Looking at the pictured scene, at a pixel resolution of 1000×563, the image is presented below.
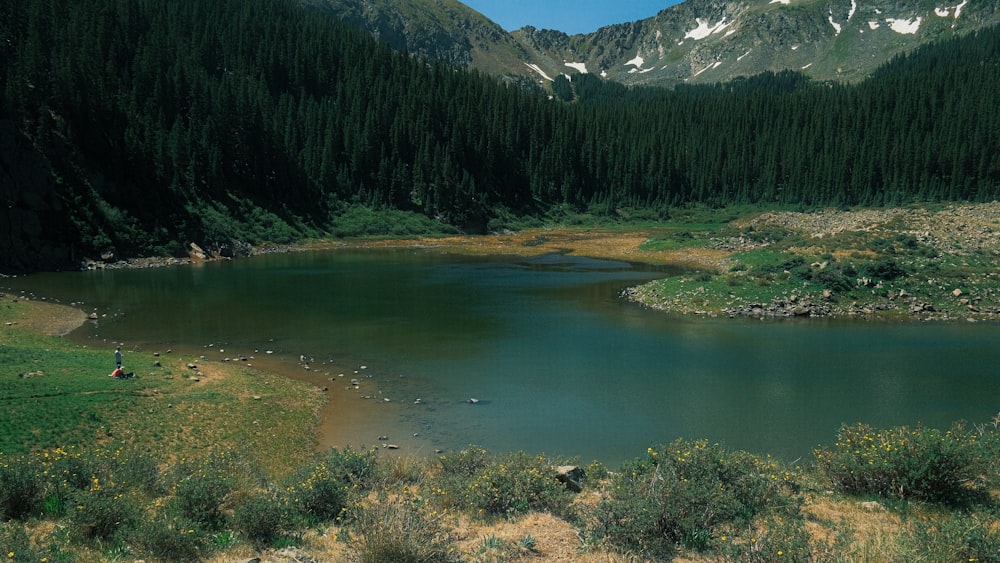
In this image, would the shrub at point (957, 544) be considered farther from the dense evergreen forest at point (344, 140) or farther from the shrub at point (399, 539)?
the dense evergreen forest at point (344, 140)

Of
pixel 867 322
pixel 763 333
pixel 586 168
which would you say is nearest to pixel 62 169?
pixel 763 333

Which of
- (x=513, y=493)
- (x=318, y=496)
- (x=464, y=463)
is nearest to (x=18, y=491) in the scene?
(x=318, y=496)

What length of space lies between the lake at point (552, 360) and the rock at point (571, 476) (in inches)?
126

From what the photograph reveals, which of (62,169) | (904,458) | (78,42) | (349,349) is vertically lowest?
(349,349)

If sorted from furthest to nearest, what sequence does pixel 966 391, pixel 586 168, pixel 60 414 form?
pixel 586 168 → pixel 966 391 → pixel 60 414

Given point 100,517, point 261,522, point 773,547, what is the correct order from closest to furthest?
point 773,547
point 100,517
point 261,522

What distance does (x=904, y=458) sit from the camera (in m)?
11.6

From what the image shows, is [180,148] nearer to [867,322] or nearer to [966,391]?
[867,322]

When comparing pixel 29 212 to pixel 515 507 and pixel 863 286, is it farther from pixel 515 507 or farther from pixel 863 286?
pixel 863 286

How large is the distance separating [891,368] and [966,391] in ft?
11.0

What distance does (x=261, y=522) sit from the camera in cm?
993

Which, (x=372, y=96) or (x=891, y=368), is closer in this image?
(x=891, y=368)

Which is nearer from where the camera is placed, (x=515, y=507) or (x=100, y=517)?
(x=100, y=517)

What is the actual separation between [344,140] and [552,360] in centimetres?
10398
